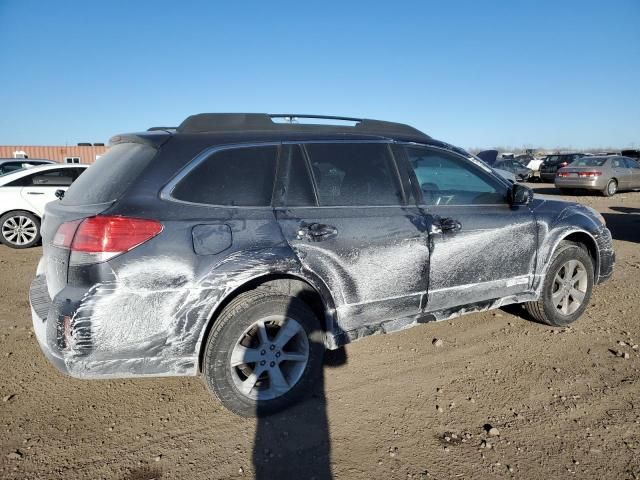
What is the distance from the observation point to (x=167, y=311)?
7.96 ft

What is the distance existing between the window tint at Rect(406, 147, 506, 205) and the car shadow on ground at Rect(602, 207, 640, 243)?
633 centimetres

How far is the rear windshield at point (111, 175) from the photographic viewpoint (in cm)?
253

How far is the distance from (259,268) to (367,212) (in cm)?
87

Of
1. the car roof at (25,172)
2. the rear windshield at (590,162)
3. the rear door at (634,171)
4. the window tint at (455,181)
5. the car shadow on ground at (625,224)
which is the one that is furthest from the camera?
the rear door at (634,171)

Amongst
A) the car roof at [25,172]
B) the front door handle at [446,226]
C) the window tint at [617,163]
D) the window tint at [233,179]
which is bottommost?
the front door handle at [446,226]

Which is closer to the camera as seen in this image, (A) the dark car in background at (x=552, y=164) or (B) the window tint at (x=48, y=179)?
(B) the window tint at (x=48, y=179)

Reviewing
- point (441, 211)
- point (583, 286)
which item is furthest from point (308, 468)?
point (583, 286)

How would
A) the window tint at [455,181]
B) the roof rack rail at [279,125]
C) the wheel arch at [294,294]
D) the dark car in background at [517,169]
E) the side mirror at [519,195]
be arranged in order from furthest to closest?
the dark car in background at [517,169] → the side mirror at [519,195] → the window tint at [455,181] → the roof rack rail at [279,125] → the wheel arch at [294,294]

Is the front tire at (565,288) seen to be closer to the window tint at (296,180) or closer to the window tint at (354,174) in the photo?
the window tint at (354,174)

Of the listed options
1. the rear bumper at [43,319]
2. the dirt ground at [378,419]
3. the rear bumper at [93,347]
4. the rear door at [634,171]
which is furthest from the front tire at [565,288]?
the rear door at [634,171]

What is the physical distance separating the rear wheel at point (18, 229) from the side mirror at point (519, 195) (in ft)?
25.6

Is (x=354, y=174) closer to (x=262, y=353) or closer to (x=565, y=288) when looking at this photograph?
(x=262, y=353)

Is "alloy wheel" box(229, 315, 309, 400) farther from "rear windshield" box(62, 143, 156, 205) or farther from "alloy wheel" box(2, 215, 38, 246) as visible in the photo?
"alloy wheel" box(2, 215, 38, 246)

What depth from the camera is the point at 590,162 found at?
1709 cm
